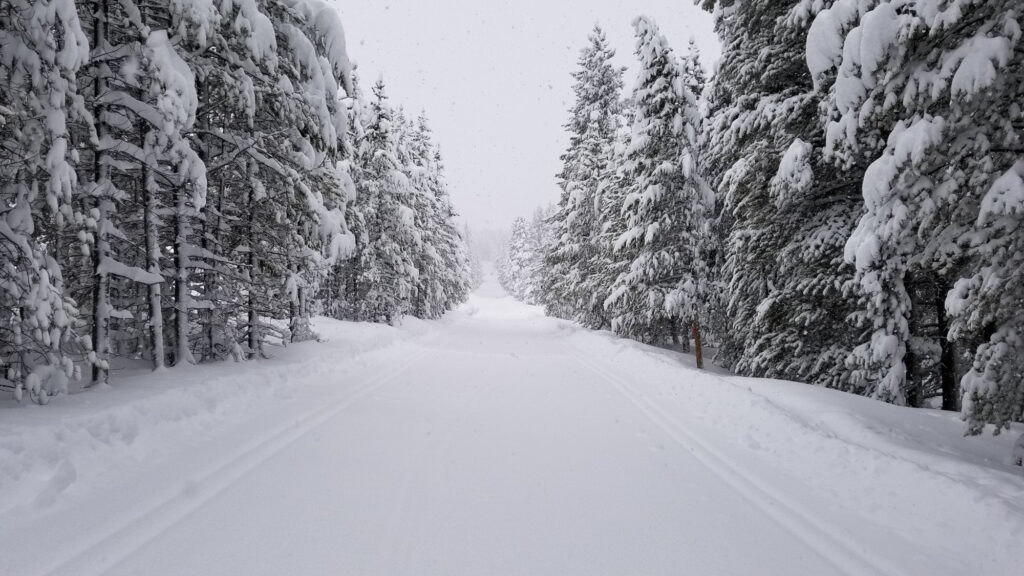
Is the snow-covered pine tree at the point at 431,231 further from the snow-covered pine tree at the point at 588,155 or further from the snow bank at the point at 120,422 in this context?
the snow bank at the point at 120,422

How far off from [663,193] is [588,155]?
9.22 meters

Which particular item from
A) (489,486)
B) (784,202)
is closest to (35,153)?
(489,486)

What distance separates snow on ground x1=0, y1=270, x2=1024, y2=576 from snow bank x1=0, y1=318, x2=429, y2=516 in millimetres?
25

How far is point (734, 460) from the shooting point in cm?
547

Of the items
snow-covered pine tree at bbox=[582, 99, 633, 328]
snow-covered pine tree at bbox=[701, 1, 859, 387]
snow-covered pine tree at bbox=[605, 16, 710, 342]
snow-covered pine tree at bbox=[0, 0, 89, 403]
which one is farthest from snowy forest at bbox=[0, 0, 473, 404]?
snow-covered pine tree at bbox=[582, 99, 633, 328]

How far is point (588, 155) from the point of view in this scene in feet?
79.6

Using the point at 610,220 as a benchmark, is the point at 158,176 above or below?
below

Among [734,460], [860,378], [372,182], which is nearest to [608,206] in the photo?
[372,182]

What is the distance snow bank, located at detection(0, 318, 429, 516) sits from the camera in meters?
4.07

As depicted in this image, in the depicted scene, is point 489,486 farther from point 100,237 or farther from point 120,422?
point 100,237

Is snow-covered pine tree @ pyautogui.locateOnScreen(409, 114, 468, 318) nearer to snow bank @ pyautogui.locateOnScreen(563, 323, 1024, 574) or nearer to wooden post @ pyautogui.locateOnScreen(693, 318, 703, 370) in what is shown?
wooden post @ pyautogui.locateOnScreen(693, 318, 703, 370)

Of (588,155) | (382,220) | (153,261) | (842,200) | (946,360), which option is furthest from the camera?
(588,155)

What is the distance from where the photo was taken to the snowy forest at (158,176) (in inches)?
199

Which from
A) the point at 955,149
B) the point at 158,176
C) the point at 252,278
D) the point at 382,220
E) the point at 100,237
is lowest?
the point at 252,278
